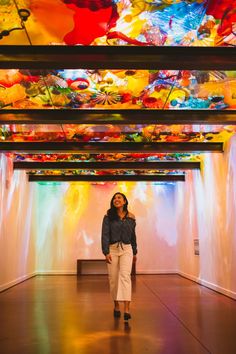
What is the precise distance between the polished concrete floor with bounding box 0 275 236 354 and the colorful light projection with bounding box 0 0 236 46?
2.47 metres

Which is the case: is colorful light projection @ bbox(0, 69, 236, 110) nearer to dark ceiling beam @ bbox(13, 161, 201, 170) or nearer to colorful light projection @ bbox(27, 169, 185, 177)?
dark ceiling beam @ bbox(13, 161, 201, 170)

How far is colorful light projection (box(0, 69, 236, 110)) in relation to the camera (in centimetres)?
444

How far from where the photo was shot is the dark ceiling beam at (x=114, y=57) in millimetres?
3773

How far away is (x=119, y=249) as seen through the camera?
15.3 feet

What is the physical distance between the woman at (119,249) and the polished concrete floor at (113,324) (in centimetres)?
32

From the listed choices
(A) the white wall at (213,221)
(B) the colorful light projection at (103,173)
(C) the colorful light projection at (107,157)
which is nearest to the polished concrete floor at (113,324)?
(A) the white wall at (213,221)

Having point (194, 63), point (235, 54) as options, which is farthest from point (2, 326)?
point (235, 54)

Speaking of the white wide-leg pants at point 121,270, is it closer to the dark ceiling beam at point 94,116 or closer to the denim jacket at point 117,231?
the denim jacket at point 117,231

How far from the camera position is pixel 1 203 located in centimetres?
764

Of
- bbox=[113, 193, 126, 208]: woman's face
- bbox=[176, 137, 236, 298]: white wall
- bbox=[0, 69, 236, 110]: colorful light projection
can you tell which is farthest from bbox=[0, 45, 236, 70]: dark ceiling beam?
bbox=[176, 137, 236, 298]: white wall

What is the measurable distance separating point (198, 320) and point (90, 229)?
704 centimetres

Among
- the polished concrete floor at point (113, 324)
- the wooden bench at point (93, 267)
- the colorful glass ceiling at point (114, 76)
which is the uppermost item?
the colorful glass ceiling at point (114, 76)

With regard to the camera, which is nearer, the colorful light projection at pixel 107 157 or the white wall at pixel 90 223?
the colorful light projection at pixel 107 157

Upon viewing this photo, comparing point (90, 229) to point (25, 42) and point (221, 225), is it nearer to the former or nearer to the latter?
point (221, 225)
